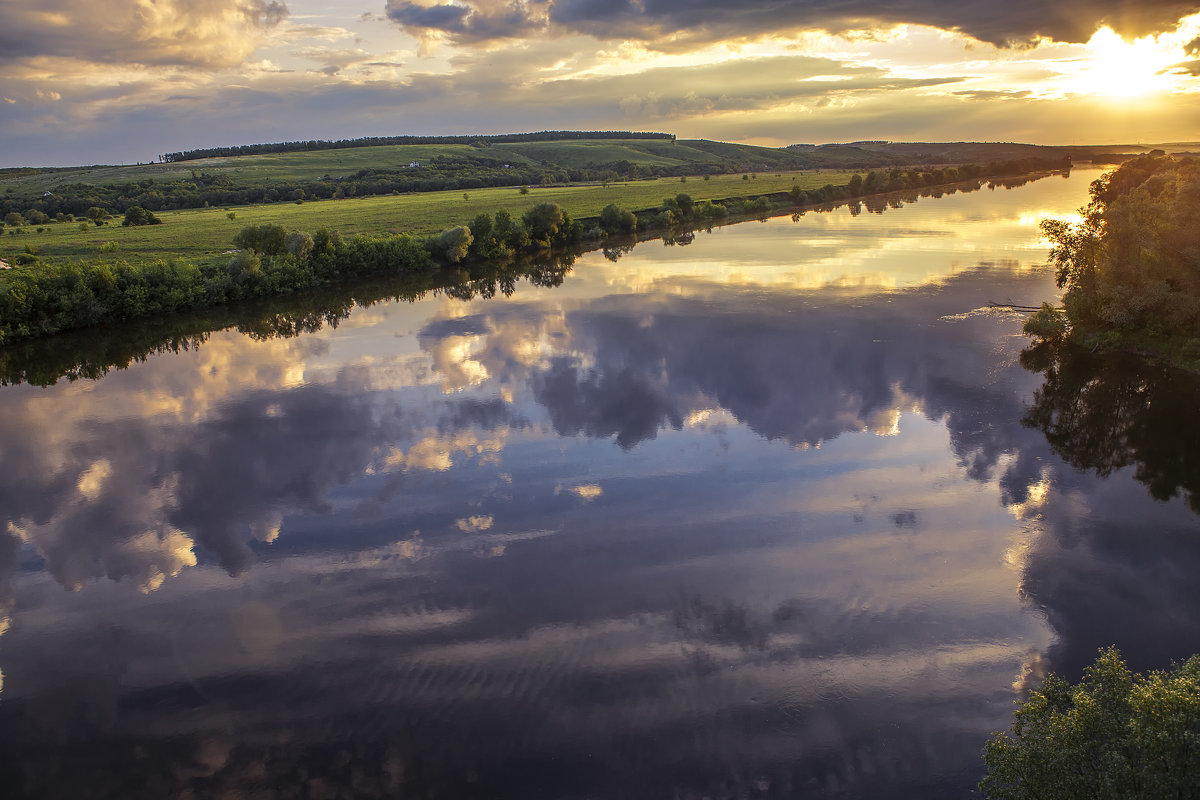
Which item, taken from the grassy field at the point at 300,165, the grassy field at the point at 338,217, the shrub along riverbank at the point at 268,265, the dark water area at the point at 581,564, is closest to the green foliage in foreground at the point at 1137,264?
the dark water area at the point at 581,564

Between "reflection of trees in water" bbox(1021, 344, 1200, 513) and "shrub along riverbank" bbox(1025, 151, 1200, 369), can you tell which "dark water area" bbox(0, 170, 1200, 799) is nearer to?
"reflection of trees in water" bbox(1021, 344, 1200, 513)

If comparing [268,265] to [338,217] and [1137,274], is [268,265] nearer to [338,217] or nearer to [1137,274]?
[338,217]

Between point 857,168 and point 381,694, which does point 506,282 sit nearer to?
point 381,694

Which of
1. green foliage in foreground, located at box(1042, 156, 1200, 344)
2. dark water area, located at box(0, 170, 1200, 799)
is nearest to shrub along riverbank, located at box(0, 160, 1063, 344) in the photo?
dark water area, located at box(0, 170, 1200, 799)

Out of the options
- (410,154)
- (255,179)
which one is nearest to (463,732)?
(255,179)

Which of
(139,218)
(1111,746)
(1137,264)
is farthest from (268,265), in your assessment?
(1111,746)

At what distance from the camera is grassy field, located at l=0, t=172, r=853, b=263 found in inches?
2457

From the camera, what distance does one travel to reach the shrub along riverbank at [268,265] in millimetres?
44969

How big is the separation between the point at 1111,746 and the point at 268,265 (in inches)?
2339

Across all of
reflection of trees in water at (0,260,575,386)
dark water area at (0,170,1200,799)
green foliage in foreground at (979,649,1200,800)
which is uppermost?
reflection of trees in water at (0,260,575,386)

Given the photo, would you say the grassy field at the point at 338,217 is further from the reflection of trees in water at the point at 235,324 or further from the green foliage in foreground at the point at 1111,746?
Answer: the green foliage in foreground at the point at 1111,746

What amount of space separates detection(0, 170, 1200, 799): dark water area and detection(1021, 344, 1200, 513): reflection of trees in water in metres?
0.15

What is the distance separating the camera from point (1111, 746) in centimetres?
851

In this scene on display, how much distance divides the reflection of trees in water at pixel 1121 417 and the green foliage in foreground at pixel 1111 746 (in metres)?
16.0
